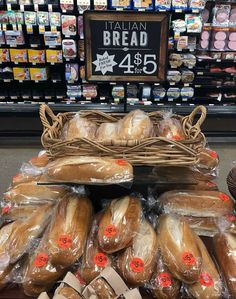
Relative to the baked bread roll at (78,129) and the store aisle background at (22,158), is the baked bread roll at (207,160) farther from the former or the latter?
the store aisle background at (22,158)

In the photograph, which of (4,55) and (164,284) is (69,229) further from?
(4,55)

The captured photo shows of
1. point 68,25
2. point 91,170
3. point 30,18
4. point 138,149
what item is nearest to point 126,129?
point 138,149

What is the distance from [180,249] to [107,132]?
0.55 metres

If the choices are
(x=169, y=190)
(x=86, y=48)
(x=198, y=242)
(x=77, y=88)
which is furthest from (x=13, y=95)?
(x=198, y=242)

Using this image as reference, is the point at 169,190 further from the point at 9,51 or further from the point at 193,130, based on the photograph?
A: the point at 9,51

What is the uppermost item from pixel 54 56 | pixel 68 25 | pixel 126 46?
pixel 68 25

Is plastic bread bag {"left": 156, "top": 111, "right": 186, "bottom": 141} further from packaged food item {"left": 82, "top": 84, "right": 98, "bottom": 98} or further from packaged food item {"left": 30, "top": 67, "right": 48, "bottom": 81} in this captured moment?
packaged food item {"left": 30, "top": 67, "right": 48, "bottom": 81}

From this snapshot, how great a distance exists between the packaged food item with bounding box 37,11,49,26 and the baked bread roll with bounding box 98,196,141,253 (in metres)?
2.90

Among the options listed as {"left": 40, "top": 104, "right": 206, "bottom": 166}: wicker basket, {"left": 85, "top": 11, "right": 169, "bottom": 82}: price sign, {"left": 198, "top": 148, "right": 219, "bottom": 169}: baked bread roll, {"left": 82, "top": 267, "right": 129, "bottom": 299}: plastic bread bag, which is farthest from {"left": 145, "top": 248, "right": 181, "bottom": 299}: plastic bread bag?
{"left": 85, "top": 11, "right": 169, "bottom": 82}: price sign

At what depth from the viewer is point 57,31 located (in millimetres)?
3584

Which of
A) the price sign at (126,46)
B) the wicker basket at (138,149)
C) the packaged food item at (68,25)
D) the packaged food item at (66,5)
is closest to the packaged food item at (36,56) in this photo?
the packaged food item at (68,25)

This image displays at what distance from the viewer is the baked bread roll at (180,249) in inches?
39.9

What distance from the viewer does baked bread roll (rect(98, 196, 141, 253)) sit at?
3.52 feet

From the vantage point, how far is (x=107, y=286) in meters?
1.01
